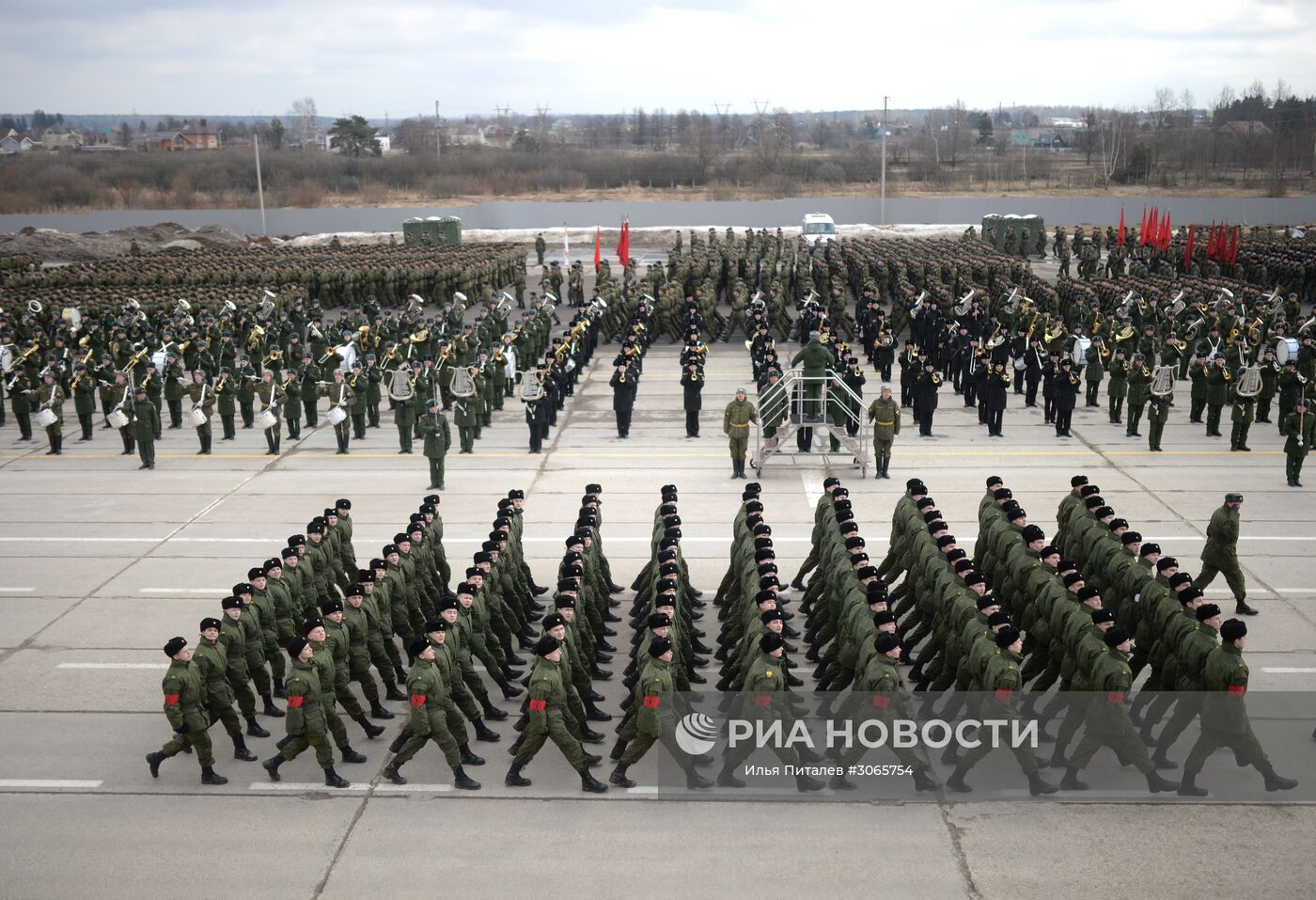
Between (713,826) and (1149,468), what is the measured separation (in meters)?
11.9

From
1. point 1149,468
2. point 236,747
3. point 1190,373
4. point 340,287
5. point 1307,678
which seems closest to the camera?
point 236,747

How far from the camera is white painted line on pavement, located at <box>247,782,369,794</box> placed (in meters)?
9.08

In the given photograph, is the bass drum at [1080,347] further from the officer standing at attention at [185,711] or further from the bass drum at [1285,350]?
the officer standing at attention at [185,711]

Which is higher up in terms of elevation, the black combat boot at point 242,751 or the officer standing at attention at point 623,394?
the officer standing at attention at point 623,394

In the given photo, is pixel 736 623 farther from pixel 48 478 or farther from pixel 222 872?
pixel 48 478

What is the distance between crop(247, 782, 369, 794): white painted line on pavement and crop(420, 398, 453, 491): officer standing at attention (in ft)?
26.4

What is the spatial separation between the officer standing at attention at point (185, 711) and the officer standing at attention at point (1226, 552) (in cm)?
912

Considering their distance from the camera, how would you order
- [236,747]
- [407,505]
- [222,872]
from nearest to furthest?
1. [222,872]
2. [236,747]
3. [407,505]

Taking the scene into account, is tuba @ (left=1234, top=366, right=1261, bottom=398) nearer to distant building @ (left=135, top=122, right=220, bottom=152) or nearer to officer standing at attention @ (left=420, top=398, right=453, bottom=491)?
officer standing at attention @ (left=420, top=398, right=453, bottom=491)

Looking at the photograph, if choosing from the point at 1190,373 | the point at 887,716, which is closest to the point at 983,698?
the point at 887,716

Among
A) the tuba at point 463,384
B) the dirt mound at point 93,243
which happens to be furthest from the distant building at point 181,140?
the tuba at point 463,384

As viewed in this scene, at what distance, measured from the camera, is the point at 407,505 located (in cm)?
1652

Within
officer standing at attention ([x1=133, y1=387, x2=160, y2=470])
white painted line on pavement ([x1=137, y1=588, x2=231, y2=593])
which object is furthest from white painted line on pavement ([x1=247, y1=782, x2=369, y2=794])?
officer standing at attention ([x1=133, y1=387, x2=160, y2=470])

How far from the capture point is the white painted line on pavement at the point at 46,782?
362 inches
